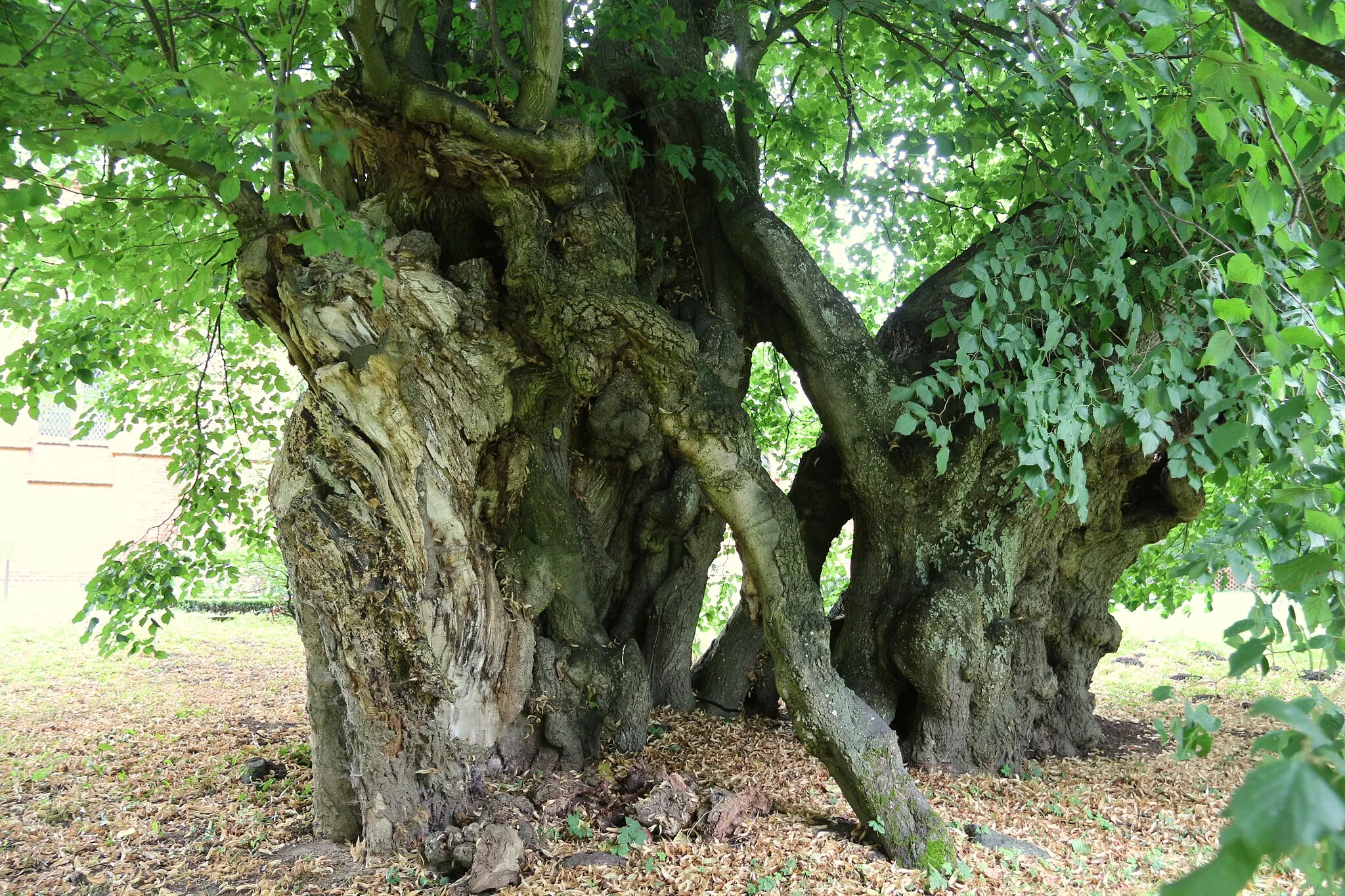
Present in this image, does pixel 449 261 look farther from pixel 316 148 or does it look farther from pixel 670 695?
pixel 670 695

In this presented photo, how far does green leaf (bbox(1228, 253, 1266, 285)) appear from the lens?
1539mm

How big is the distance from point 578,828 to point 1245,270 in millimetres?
3581

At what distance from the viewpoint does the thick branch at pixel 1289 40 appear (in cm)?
118

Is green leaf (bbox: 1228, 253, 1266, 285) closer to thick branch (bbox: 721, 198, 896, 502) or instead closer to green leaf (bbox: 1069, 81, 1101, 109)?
green leaf (bbox: 1069, 81, 1101, 109)

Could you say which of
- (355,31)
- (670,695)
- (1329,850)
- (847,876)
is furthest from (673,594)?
(1329,850)

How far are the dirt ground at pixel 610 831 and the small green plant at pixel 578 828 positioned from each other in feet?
0.14

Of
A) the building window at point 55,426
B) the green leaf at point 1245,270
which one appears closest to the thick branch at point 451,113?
the green leaf at point 1245,270

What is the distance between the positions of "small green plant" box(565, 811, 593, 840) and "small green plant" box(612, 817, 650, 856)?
14 cm

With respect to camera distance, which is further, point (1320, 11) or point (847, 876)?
point (847, 876)

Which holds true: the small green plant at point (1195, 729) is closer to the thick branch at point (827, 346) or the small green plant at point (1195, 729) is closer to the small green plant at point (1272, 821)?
the small green plant at point (1272, 821)

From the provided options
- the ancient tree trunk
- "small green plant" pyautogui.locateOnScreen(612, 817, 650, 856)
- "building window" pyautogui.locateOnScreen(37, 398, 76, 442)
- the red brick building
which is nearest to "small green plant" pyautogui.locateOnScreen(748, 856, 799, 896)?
"small green plant" pyautogui.locateOnScreen(612, 817, 650, 856)

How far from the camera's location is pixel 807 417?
366 inches

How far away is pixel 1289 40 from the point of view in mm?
1188

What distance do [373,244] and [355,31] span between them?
3.47 feet
